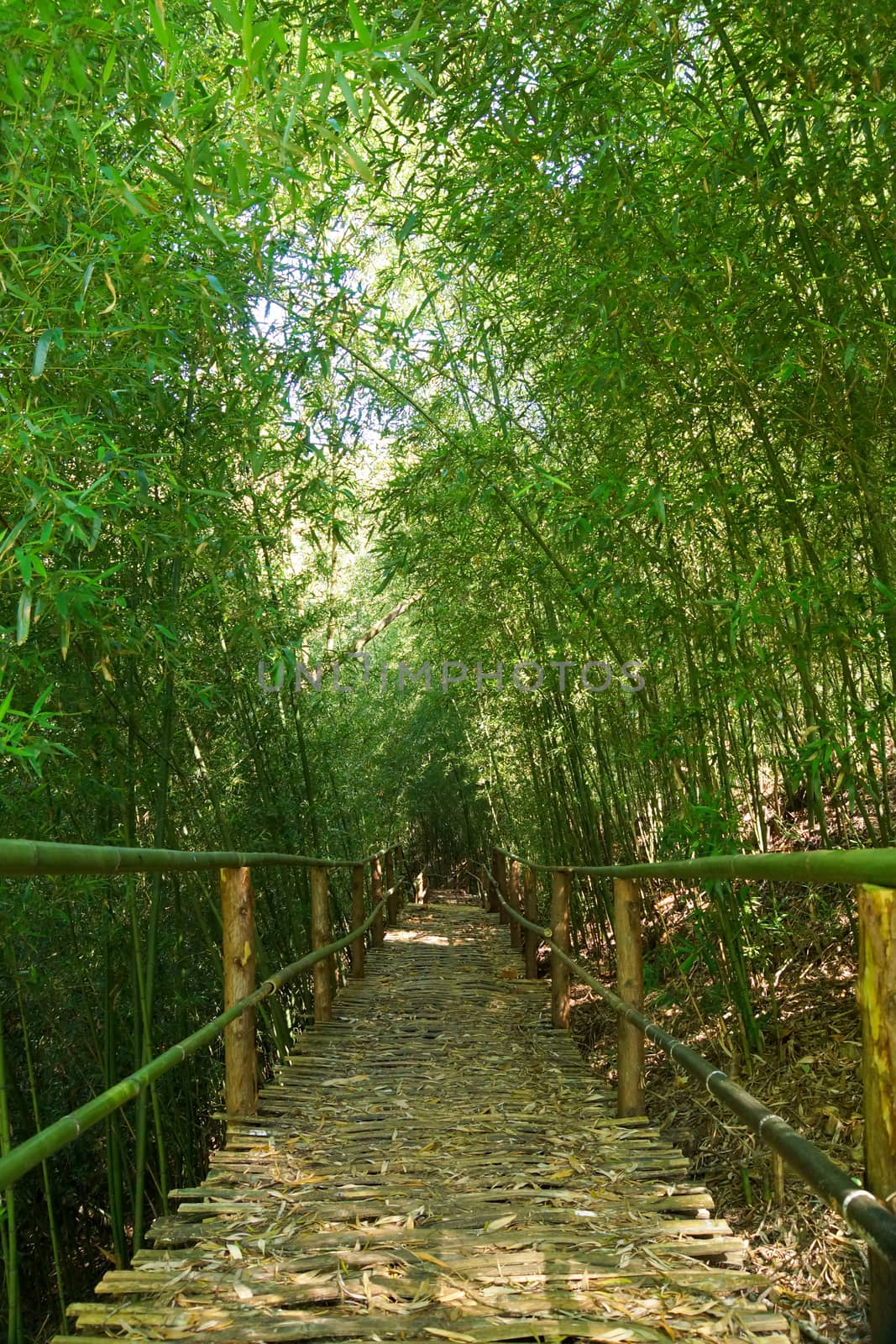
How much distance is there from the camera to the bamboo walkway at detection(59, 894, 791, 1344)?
4.97 feet

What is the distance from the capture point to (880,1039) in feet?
3.57

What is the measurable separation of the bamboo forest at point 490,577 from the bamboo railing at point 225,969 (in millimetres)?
17

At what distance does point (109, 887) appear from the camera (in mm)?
3650

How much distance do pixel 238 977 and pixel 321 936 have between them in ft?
4.96

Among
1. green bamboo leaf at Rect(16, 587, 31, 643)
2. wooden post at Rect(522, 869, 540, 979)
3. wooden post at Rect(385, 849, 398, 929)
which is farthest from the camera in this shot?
wooden post at Rect(385, 849, 398, 929)

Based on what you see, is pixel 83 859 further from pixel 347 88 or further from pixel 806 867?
pixel 347 88

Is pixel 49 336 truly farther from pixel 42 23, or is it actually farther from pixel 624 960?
pixel 624 960

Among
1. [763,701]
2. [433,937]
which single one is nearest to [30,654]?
[763,701]

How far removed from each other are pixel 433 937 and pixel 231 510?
6.40m

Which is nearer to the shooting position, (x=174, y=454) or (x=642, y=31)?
(x=642, y=31)

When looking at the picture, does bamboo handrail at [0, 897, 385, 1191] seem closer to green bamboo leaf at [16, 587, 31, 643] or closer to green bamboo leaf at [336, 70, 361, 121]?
green bamboo leaf at [16, 587, 31, 643]

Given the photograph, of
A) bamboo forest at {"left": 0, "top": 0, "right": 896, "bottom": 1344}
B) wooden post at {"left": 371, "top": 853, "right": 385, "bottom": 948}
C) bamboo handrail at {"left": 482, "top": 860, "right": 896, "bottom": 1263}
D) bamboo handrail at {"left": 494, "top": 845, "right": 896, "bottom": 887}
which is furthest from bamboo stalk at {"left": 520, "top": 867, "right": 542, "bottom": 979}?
bamboo handrail at {"left": 482, "top": 860, "right": 896, "bottom": 1263}

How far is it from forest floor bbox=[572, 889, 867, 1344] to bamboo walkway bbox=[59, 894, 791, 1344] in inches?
16.9

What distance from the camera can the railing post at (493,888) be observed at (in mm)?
10219
